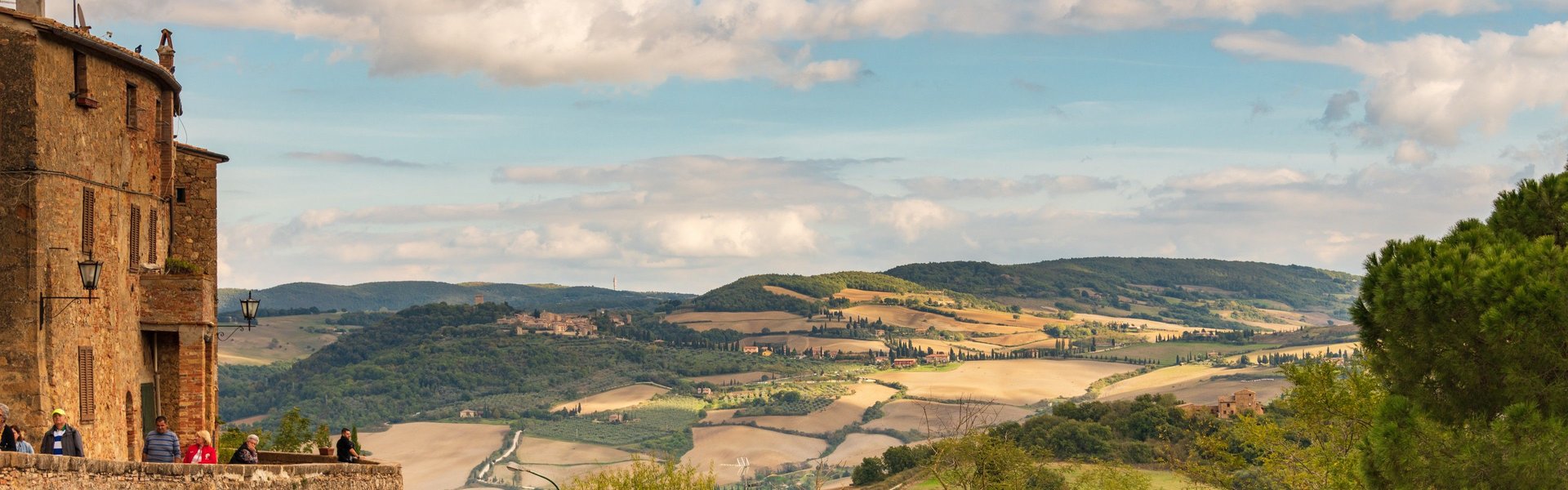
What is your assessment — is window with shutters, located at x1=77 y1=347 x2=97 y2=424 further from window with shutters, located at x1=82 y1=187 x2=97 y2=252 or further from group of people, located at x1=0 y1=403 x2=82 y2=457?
group of people, located at x1=0 y1=403 x2=82 y2=457

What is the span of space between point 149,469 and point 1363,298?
19.6m

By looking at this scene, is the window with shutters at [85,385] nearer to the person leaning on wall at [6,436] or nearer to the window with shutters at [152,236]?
the window with shutters at [152,236]

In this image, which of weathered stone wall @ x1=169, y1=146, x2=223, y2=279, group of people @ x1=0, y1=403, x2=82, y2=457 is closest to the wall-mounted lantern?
group of people @ x1=0, y1=403, x2=82, y2=457

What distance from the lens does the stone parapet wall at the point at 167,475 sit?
19.2 meters

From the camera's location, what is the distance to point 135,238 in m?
34.4

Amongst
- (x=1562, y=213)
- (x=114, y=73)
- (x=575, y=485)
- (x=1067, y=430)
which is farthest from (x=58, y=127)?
(x=1067, y=430)

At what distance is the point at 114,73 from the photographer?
32562 mm

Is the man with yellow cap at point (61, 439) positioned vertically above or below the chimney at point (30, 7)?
below

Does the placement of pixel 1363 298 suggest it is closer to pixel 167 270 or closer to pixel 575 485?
pixel 167 270

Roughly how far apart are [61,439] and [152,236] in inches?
554

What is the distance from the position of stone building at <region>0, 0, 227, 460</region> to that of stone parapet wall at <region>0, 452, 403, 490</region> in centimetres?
498

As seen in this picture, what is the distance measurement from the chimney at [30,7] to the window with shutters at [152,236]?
573cm

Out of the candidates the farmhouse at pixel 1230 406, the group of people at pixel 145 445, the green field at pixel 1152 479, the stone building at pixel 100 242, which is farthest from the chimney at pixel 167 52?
the farmhouse at pixel 1230 406

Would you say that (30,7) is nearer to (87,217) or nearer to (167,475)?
(87,217)
